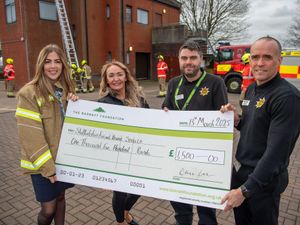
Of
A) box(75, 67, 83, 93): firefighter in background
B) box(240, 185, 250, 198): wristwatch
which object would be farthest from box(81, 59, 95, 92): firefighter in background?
box(240, 185, 250, 198): wristwatch

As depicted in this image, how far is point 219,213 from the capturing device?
3.22 metres

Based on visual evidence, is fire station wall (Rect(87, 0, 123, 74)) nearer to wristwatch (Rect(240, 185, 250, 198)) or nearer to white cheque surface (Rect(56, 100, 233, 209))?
white cheque surface (Rect(56, 100, 233, 209))

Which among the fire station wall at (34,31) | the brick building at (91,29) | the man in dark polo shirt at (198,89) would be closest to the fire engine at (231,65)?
the brick building at (91,29)

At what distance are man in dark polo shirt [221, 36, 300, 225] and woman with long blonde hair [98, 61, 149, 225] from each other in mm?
1195

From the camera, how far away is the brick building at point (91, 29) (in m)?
16.1

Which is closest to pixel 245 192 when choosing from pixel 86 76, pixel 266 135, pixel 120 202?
pixel 266 135

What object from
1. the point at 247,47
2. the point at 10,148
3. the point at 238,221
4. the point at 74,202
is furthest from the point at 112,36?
the point at 238,221

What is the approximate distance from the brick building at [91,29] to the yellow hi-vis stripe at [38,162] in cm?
1600

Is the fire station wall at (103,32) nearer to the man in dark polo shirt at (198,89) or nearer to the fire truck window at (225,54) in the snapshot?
the fire truck window at (225,54)

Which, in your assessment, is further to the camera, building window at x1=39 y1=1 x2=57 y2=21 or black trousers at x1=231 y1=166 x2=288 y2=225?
building window at x1=39 y1=1 x2=57 y2=21

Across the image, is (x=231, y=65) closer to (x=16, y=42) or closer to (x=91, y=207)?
(x=91, y=207)

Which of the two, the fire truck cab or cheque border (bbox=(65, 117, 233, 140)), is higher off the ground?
the fire truck cab

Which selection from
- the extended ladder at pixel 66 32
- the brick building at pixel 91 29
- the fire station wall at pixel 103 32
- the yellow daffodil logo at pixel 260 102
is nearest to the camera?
the yellow daffodil logo at pixel 260 102

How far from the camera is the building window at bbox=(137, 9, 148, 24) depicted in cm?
2217
